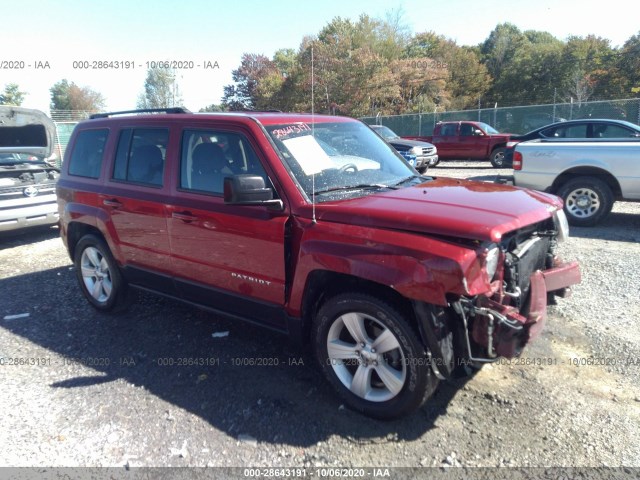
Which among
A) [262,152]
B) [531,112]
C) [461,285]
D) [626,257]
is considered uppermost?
[531,112]

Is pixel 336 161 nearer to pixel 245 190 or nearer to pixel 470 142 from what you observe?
pixel 245 190

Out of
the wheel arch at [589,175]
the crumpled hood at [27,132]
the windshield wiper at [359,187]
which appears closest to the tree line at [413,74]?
the crumpled hood at [27,132]

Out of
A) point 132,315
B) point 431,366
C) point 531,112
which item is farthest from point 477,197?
point 531,112

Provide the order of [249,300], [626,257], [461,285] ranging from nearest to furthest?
[461,285] < [249,300] < [626,257]

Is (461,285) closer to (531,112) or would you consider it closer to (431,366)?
(431,366)

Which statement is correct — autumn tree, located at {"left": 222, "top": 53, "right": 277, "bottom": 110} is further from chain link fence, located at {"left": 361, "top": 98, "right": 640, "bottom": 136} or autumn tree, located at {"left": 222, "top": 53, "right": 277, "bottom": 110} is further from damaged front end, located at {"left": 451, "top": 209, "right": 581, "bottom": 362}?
damaged front end, located at {"left": 451, "top": 209, "right": 581, "bottom": 362}

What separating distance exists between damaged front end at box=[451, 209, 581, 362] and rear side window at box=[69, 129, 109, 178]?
3803 mm

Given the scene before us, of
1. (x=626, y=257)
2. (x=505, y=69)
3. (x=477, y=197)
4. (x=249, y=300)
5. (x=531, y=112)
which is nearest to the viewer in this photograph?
(x=477, y=197)

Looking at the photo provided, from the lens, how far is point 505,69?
47156mm

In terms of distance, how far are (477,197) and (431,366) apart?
1.22 meters

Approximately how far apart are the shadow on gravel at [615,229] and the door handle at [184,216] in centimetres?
603

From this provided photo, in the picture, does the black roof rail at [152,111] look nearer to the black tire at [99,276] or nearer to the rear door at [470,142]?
the black tire at [99,276]

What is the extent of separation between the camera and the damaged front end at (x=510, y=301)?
8.41 ft

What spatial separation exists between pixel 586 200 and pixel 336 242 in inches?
252
